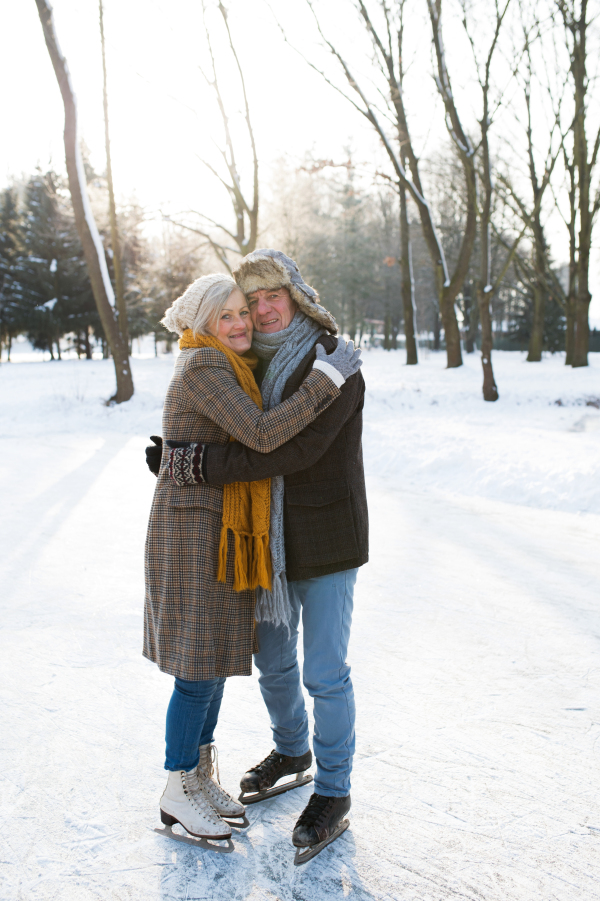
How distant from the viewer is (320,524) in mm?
2053

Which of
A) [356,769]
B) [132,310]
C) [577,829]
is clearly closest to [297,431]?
[356,769]

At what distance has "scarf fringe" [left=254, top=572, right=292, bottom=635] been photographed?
6.90 ft

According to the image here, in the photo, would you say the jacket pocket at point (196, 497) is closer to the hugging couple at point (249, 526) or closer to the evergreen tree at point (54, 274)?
the hugging couple at point (249, 526)

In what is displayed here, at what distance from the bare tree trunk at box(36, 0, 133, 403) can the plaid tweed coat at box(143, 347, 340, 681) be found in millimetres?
10841

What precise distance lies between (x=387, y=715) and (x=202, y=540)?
128 centimetres

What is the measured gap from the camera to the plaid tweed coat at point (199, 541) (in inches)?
76.1

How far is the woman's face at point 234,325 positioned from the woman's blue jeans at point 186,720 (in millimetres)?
1075

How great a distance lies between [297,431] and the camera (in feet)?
6.29

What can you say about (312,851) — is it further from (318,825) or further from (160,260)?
(160,260)

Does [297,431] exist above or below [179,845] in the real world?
above

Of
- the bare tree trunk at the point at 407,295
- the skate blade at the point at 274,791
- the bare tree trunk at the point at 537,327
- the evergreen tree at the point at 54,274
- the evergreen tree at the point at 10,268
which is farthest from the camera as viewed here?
the evergreen tree at the point at 10,268

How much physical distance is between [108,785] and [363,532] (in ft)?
4.27

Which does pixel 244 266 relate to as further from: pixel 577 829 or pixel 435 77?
pixel 435 77

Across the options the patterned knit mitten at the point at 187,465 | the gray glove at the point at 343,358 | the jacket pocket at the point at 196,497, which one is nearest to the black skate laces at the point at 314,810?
the jacket pocket at the point at 196,497
